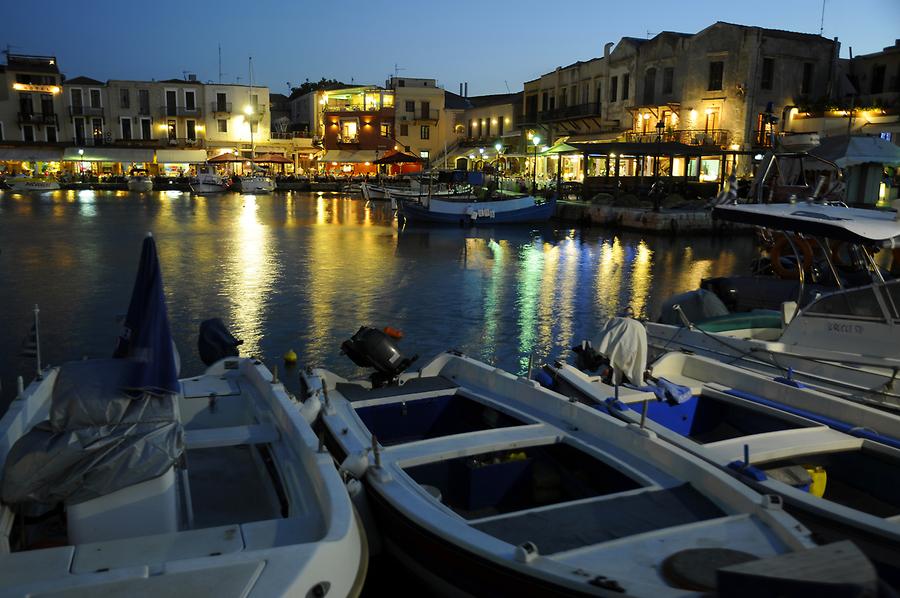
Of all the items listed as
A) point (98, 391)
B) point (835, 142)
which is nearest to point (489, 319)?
point (835, 142)

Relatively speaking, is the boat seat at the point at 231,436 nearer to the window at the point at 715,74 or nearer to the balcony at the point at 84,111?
the window at the point at 715,74

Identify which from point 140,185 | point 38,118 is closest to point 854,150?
point 140,185

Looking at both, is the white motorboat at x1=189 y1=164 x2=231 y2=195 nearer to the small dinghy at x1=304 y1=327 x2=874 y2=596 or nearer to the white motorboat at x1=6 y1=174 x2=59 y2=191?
the white motorboat at x1=6 y1=174 x2=59 y2=191

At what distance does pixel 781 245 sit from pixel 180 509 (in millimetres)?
12032

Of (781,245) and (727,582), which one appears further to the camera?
(781,245)

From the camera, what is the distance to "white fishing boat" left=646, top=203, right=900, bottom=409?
8.58 meters

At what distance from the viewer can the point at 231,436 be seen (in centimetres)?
555

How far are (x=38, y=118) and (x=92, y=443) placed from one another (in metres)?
76.5

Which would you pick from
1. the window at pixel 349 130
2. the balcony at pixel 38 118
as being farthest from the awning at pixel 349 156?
the balcony at pixel 38 118

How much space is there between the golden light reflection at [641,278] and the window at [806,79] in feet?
65.5

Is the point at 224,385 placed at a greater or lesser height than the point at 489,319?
greater

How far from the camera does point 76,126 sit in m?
70.8

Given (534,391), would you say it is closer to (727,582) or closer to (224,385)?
(224,385)

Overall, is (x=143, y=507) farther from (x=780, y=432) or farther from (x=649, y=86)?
(x=649, y=86)
